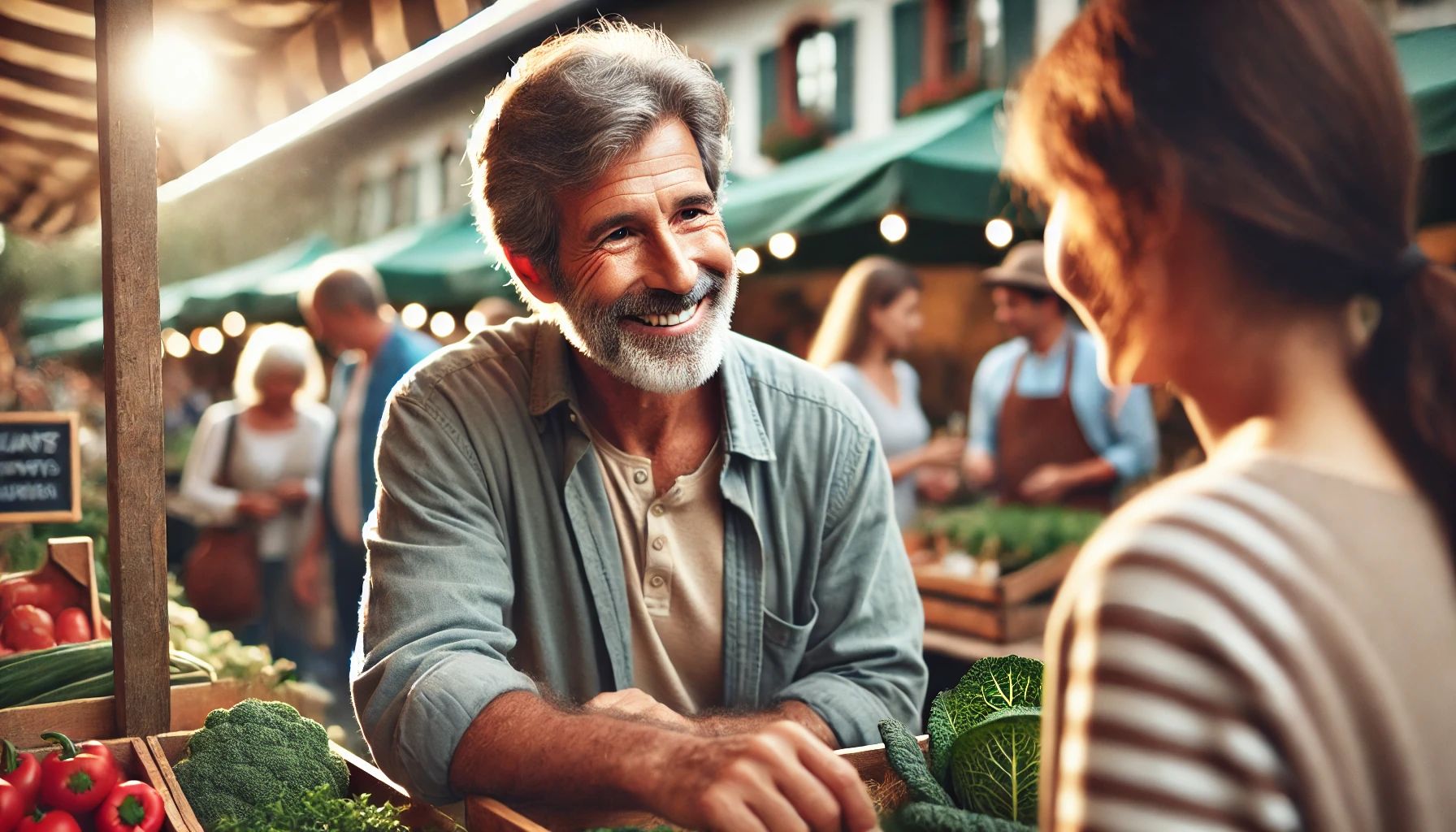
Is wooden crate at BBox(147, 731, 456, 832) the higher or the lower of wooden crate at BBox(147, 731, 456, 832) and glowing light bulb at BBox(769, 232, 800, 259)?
the lower

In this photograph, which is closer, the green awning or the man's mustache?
the man's mustache

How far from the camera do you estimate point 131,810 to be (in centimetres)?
209

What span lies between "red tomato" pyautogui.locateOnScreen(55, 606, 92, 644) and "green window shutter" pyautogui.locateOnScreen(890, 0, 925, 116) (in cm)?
771

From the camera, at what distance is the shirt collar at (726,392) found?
2.07 m

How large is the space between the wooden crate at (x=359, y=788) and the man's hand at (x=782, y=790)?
26.0 inches

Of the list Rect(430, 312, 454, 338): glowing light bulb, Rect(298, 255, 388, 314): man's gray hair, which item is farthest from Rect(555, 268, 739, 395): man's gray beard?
Rect(430, 312, 454, 338): glowing light bulb

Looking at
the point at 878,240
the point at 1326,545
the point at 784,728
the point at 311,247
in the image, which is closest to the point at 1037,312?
the point at 878,240

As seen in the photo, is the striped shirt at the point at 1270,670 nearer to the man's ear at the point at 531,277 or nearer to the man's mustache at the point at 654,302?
the man's mustache at the point at 654,302

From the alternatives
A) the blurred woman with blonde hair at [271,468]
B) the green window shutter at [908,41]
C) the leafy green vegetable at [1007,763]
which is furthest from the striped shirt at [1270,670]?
the green window shutter at [908,41]

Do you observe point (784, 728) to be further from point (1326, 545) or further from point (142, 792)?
point (142, 792)

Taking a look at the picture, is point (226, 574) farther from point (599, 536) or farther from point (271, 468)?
point (599, 536)

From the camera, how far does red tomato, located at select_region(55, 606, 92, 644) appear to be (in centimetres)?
317

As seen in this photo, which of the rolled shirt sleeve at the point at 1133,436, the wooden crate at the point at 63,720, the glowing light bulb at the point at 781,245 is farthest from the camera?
the glowing light bulb at the point at 781,245

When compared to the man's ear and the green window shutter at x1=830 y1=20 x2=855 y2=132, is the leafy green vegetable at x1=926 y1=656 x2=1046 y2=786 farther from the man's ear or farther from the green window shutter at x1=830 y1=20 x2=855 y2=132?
the green window shutter at x1=830 y1=20 x2=855 y2=132
